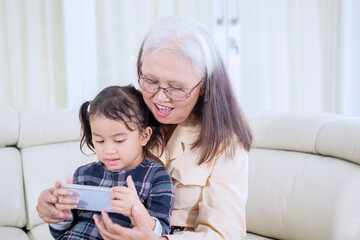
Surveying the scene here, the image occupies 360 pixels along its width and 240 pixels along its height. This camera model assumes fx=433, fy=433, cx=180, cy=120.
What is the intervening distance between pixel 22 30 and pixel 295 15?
6.90 ft

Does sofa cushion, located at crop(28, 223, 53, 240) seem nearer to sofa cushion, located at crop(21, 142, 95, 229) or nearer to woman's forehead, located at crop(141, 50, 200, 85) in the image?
sofa cushion, located at crop(21, 142, 95, 229)

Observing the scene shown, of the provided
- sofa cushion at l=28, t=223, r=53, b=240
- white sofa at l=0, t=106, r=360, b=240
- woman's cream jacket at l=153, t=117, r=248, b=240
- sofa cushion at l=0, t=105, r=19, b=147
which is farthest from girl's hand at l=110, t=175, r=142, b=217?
sofa cushion at l=0, t=105, r=19, b=147

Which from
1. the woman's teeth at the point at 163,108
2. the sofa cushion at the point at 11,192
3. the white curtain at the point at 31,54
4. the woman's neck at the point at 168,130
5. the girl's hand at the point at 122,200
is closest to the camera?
the girl's hand at the point at 122,200

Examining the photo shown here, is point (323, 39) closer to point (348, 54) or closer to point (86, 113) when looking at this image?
point (348, 54)

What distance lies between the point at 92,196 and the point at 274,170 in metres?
1.14

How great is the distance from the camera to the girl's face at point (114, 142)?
129cm

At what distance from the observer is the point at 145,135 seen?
4.58 feet

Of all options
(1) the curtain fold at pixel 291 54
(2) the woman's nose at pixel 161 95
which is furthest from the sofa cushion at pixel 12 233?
(1) the curtain fold at pixel 291 54

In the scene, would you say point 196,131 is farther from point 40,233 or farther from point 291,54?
point 291,54

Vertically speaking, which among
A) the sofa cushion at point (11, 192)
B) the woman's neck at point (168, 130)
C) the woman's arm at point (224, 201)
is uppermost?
the woman's neck at point (168, 130)

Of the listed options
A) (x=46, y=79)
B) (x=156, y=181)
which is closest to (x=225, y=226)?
(x=156, y=181)

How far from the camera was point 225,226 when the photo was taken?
137 centimetres

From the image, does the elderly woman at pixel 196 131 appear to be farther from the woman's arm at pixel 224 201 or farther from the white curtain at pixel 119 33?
the white curtain at pixel 119 33

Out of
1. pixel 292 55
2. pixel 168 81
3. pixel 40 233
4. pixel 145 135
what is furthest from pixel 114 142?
pixel 292 55
